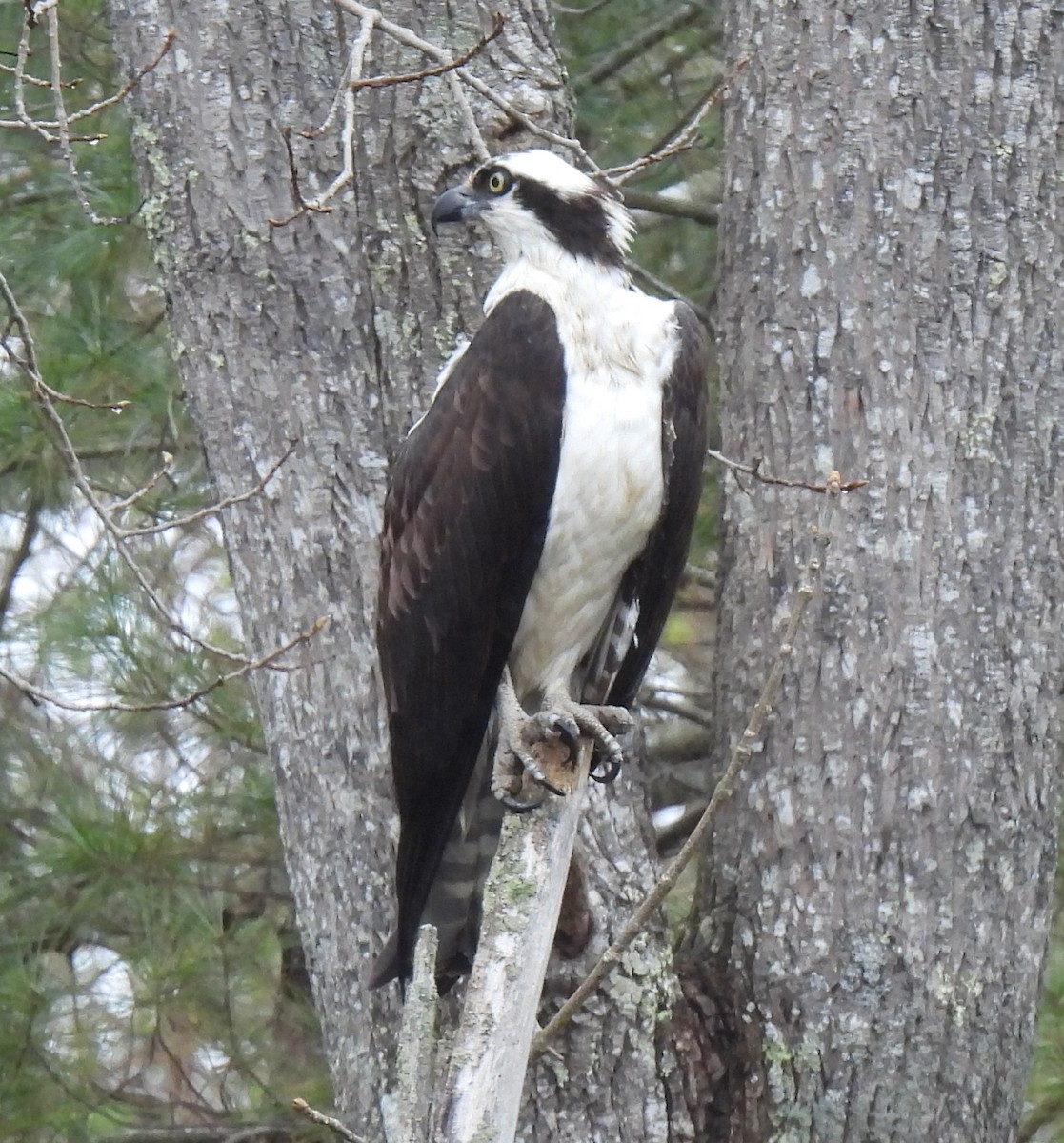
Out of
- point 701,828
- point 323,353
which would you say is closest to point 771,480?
point 323,353

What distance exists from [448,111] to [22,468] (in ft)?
5.20

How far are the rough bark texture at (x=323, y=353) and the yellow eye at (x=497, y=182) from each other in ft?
0.78

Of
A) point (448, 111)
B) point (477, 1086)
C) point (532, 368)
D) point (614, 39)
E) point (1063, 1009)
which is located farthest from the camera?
point (614, 39)

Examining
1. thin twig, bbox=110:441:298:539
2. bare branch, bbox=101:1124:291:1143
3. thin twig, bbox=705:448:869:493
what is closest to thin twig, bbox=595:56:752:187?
thin twig, bbox=705:448:869:493

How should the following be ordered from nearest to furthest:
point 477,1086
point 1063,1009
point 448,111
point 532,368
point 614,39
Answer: point 477,1086 → point 532,368 → point 448,111 → point 1063,1009 → point 614,39

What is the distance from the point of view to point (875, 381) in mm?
3230

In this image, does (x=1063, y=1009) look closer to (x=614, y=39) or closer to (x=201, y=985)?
(x=201, y=985)

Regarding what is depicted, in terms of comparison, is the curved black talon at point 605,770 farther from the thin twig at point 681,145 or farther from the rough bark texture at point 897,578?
the thin twig at point 681,145

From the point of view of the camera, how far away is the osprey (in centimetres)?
283

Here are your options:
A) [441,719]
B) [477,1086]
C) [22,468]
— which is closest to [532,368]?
[441,719]

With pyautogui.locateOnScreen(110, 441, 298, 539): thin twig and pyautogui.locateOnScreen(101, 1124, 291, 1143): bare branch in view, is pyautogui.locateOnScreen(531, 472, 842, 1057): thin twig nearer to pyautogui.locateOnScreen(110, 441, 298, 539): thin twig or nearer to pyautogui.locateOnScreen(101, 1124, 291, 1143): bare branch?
pyautogui.locateOnScreen(110, 441, 298, 539): thin twig

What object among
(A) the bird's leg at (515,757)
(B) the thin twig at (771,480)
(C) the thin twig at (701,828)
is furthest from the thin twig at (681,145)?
(C) the thin twig at (701,828)

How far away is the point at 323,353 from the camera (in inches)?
126

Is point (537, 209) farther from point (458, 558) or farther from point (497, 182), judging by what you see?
point (458, 558)
